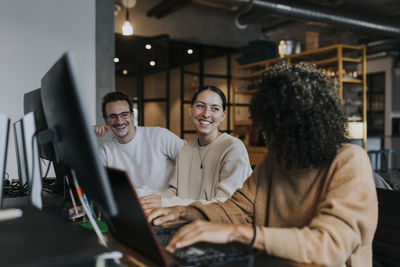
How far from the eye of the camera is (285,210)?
47.3 inches

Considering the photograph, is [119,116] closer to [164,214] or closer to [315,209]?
[164,214]

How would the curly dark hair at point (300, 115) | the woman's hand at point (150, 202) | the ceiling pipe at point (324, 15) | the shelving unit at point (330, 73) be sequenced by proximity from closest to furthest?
the curly dark hair at point (300, 115) < the woman's hand at point (150, 202) < the shelving unit at point (330, 73) < the ceiling pipe at point (324, 15)

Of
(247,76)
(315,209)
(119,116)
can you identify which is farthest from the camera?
(247,76)

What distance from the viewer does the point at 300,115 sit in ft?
3.32

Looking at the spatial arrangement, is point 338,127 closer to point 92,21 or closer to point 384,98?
point 92,21

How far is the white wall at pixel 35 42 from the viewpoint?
3.28 meters

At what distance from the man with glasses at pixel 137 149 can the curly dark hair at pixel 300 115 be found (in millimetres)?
1495

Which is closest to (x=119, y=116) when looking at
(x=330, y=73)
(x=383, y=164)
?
(x=330, y=73)

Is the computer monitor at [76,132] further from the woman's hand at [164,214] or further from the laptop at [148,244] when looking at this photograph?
the woman's hand at [164,214]

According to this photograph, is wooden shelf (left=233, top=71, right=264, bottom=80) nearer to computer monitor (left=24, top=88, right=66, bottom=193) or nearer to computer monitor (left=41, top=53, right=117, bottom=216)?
computer monitor (left=24, top=88, right=66, bottom=193)

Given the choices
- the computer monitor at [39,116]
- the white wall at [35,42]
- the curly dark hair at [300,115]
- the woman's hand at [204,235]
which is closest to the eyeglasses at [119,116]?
the computer monitor at [39,116]

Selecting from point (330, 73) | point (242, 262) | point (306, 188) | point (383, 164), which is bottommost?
point (383, 164)

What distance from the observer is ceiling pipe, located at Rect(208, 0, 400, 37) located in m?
5.50

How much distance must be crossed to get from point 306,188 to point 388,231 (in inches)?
19.6
